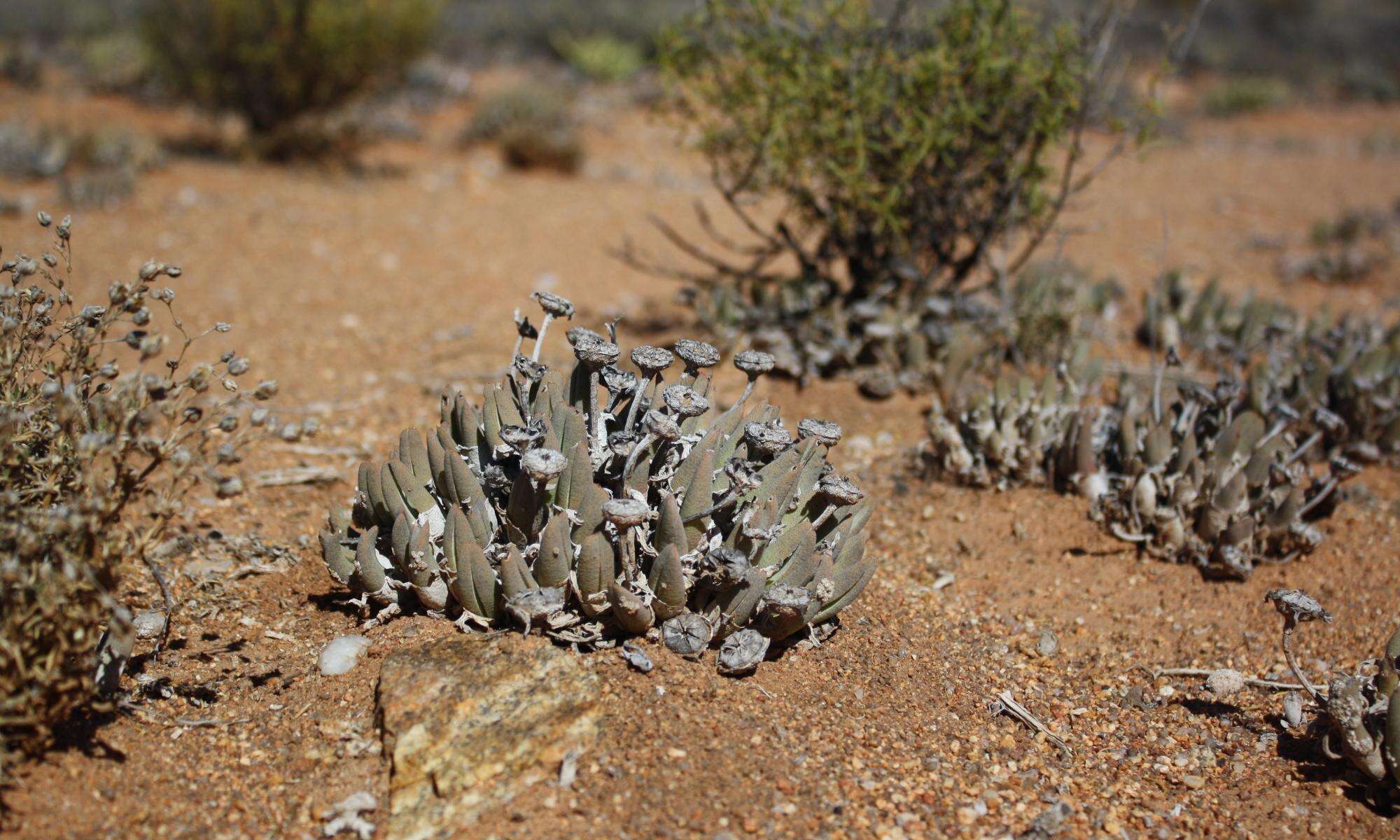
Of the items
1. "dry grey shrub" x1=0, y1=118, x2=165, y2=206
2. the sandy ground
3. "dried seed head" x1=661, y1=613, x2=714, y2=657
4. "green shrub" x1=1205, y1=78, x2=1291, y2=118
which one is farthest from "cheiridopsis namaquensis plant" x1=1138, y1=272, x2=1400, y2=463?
"green shrub" x1=1205, y1=78, x2=1291, y2=118

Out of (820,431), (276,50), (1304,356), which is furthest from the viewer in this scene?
(276,50)

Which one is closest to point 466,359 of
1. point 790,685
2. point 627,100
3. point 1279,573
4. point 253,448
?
point 253,448

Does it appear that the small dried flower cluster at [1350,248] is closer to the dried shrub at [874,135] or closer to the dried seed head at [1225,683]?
the dried shrub at [874,135]

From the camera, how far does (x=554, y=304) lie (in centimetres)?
279

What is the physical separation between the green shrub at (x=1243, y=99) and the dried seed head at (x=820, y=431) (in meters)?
15.5

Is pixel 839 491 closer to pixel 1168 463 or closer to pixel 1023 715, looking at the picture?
pixel 1023 715

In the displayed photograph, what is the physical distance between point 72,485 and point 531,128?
8097 millimetres

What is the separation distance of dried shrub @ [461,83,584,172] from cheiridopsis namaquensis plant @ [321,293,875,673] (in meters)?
7.38

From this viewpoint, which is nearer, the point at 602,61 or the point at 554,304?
the point at 554,304

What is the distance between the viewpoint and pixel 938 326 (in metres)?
5.03

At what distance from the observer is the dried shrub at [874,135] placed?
4633mm

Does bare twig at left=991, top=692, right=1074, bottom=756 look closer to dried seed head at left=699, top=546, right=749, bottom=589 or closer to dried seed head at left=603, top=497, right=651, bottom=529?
dried seed head at left=699, top=546, right=749, bottom=589

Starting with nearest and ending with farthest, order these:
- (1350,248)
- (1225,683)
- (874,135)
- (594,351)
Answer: (594,351) → (1225,683) → (874,135) → (1350,248)

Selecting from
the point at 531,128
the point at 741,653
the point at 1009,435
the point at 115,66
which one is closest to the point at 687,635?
the point at 741,653
